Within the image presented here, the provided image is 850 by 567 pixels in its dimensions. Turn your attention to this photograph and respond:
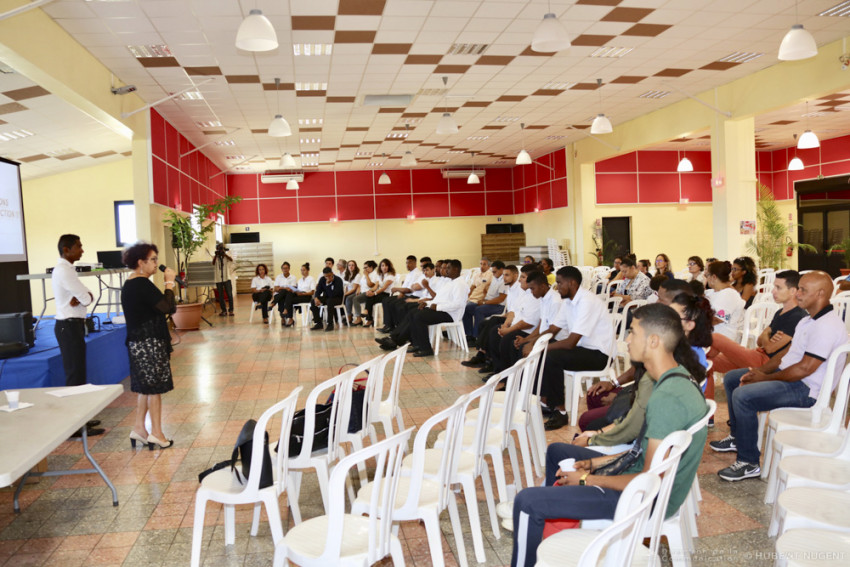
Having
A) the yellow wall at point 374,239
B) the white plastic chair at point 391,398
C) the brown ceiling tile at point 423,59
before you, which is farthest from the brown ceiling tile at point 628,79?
the yellow wall at point 374,239

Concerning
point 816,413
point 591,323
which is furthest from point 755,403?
point 591,323

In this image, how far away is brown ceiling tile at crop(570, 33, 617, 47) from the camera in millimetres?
8336

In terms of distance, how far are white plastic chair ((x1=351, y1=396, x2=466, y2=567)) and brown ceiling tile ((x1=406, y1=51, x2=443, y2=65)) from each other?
7325mm

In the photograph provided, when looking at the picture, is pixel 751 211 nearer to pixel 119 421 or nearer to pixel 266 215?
pixel 119 421

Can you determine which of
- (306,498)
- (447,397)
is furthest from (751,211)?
(306,498)

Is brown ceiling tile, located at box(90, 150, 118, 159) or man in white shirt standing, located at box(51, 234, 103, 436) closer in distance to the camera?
man in white shirt standing, located at box(51, 234, 103, 436)

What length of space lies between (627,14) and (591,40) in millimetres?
964

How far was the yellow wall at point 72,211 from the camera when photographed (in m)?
13.9

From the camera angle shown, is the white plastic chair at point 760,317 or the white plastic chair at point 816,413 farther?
the white plastic chair at point 760,317

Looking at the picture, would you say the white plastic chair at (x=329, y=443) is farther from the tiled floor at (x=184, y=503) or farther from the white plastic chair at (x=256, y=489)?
the tiled floor at (x=184, y=503)

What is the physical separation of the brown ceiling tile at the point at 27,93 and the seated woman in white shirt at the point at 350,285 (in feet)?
19.0

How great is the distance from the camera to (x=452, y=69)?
31.7 feet

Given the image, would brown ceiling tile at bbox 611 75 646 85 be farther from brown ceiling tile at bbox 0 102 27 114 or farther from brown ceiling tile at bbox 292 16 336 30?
brown ceiling tile at bbox 0 102 27 114

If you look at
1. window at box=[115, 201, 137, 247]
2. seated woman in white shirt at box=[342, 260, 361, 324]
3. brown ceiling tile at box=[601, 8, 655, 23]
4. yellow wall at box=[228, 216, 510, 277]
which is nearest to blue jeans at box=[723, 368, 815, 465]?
brown ceiling tile at box=[601, 8, 655, 23]
